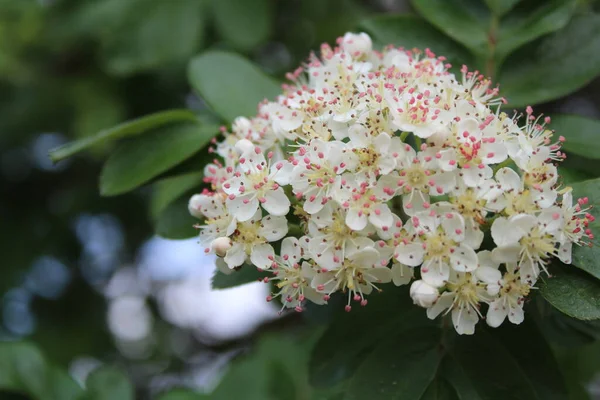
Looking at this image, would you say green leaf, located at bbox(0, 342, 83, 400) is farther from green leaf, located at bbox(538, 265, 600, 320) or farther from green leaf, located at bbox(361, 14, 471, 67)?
green leaf, located at bbox(538, 265, 600, 320)

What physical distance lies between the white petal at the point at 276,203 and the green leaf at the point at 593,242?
26.1 inches

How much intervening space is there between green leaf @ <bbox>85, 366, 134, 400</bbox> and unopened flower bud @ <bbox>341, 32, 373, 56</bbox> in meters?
1.49

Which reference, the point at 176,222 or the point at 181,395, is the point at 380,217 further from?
the point at 181,395

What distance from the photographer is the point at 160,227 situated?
201 centimetres

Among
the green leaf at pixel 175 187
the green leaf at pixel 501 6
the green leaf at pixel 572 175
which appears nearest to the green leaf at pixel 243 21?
the green leaf at pixel 175 187

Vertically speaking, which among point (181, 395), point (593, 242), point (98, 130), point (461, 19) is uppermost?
point (461, 19)

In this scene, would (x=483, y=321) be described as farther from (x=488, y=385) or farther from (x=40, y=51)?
(x=40, y=51)

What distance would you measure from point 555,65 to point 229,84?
3.31 ft

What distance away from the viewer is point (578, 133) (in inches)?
77.1

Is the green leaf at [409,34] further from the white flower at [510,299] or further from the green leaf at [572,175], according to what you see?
the white flower at [510,299]

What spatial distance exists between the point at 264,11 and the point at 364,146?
1727 mm

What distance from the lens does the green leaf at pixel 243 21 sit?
10.0 ft

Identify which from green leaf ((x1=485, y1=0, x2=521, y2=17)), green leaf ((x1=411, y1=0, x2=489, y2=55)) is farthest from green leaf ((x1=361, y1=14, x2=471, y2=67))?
green leaf ((x1=485, y1=0, x2=521, y2=17))

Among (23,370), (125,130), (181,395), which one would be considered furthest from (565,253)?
Result: (23,370)
